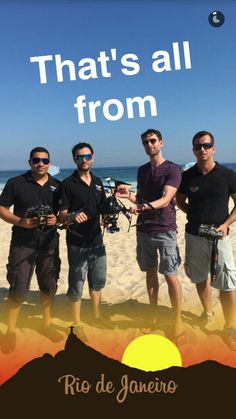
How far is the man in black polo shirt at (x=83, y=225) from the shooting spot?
431 centimetres

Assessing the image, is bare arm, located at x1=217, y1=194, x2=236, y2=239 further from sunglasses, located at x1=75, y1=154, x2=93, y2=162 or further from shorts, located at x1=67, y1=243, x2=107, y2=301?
sunglasses, located at x1=75, y1=154, x2=93, y2=162

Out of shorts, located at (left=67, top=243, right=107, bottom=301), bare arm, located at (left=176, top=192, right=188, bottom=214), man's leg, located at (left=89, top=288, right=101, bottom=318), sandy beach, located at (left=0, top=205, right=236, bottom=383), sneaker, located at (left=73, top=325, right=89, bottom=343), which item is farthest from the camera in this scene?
man's leg, located at (left=89, top=288, right=101, bottom=318)

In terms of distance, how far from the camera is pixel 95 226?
4.61 metres

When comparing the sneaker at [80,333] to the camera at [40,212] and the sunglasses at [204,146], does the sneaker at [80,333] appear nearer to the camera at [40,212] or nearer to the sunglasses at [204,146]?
the camera at [40,212]

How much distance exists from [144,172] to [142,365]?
2.39 m

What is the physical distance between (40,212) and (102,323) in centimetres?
208

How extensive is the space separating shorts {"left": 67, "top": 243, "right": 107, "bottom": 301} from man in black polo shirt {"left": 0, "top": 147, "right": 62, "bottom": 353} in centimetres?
26

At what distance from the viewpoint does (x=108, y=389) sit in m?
3.47

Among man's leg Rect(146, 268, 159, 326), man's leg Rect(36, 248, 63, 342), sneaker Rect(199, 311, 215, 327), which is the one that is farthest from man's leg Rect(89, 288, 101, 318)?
sneaker Rect(199, 311, 215, 327)

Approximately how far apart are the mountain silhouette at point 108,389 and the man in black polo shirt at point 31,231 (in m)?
0.96

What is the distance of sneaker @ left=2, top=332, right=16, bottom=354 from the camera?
441 cm

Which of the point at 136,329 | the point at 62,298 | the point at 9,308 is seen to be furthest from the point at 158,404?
the point at 62,298

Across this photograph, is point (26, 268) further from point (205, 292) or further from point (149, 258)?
point (205, 292)

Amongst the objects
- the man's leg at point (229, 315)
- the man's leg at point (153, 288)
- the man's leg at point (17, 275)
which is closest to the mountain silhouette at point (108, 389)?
the man's leg at point (229, 315)
